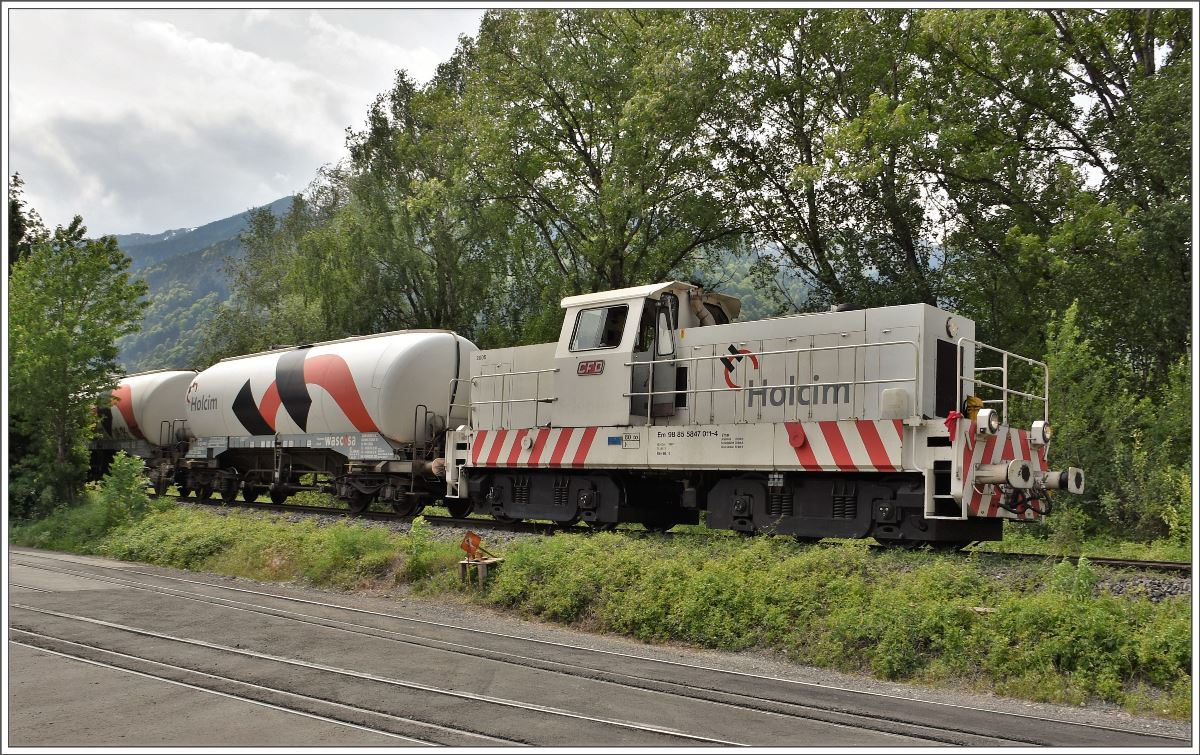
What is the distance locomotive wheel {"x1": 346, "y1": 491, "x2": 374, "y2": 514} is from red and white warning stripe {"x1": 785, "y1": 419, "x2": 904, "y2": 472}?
34.2 ft

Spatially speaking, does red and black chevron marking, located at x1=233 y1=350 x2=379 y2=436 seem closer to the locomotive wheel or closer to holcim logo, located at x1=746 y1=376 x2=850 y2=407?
the locomotive wheel

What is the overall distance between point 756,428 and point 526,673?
537 centimetres

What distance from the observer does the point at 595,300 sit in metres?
14.4

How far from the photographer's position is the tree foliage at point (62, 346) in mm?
20688

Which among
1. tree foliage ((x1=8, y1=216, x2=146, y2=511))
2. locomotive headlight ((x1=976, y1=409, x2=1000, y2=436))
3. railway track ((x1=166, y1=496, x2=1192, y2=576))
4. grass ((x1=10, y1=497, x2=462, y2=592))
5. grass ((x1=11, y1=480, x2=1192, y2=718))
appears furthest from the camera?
tree foliage ((x1=8, y1=216, x2=146, y2=511))

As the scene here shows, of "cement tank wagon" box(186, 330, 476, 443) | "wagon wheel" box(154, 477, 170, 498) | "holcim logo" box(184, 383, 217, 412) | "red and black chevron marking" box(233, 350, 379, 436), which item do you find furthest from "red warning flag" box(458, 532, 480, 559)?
"wagon wheel" box(154, 477, 170, 498)

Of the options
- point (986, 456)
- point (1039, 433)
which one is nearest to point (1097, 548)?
point (1039, 433)

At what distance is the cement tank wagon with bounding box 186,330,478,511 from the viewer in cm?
1778

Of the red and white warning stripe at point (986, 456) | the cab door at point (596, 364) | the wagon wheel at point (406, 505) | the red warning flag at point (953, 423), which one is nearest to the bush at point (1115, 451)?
the red and white warning stripe at point (986, 456)

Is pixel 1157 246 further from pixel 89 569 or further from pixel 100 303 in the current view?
pixel 100 303

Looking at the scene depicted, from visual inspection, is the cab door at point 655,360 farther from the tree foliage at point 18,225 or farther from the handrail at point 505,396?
the tree foliage at point 18,225

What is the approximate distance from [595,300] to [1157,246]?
12.9m

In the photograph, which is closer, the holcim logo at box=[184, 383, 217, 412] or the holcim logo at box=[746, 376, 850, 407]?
the holcim logo at box=[746, 376, 850, 407]

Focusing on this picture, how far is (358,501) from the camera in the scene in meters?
19.3
